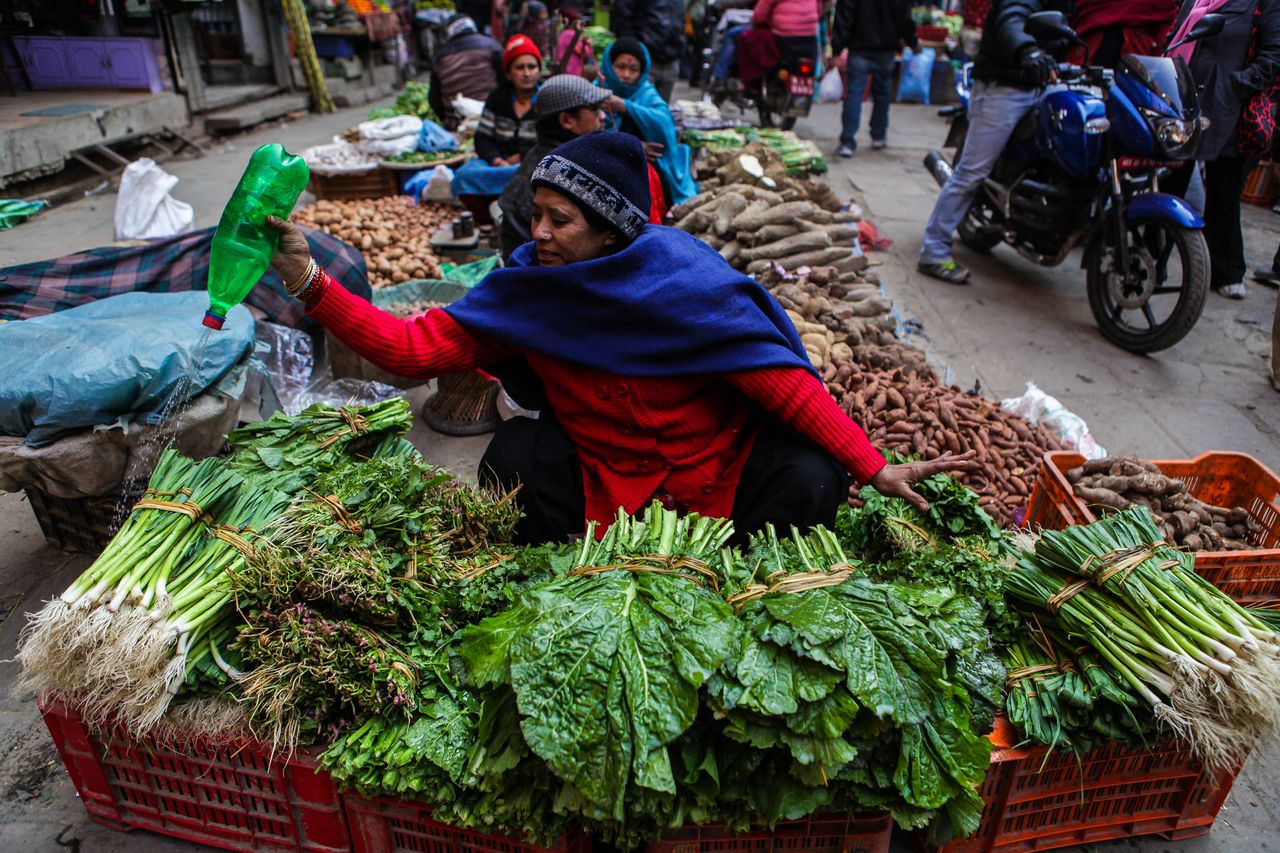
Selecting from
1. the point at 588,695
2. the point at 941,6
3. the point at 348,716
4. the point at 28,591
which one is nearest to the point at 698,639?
the point at 588,695

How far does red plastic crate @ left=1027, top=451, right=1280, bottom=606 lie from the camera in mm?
2367

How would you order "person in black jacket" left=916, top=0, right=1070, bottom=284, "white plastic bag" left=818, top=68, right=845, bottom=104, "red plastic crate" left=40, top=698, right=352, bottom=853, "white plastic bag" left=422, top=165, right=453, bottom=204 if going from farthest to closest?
1. "white plastic bag" left=818, top=68, right=845, bottom=104
2. "white plastic bag" left=422, top=165, right=453, bottom=204
3. "person in black jacket" left=916, top=0, right=1070, bottom=284
4. "red plastic crate" left=40, top=698, right=352, bottom=853

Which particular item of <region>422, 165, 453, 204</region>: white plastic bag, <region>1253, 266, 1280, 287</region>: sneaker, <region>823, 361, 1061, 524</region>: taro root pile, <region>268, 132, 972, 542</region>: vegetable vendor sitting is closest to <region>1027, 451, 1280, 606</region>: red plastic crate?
<region>823, 361, 1061, 524</region>: taro root pile

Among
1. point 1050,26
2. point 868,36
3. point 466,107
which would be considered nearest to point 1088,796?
point 1050,26

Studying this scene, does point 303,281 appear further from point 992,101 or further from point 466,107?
point 466,107

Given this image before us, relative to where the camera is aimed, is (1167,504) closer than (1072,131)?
Yes

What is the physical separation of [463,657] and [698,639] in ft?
1.77

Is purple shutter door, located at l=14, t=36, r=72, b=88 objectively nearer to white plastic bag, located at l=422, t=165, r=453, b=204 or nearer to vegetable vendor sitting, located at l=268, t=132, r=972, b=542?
white plastic bag, located at l=422, t=165, r=453, b=204

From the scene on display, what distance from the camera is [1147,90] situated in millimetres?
4430

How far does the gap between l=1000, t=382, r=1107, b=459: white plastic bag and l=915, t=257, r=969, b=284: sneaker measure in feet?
7.19

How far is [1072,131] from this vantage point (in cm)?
487

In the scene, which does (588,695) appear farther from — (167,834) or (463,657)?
(167,834)

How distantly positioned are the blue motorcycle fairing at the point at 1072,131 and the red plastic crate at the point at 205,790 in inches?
201

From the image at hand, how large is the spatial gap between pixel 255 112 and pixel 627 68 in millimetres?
6854
